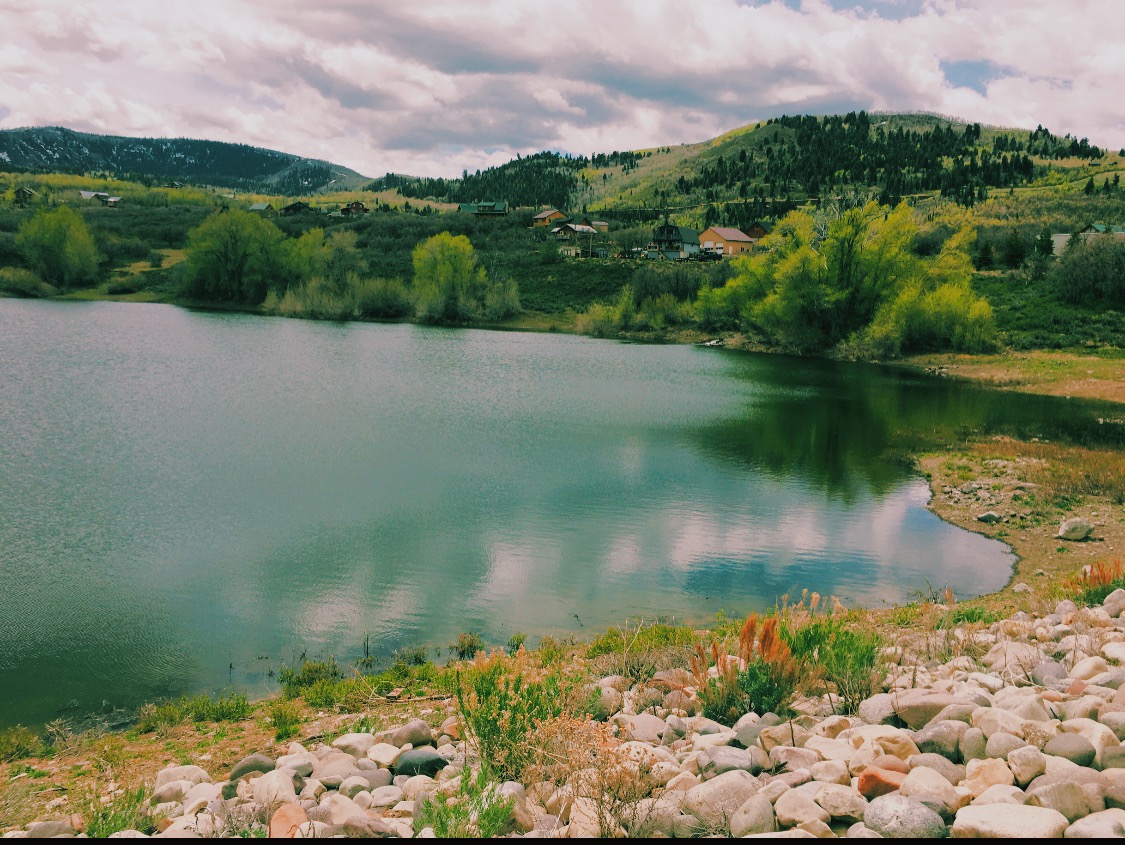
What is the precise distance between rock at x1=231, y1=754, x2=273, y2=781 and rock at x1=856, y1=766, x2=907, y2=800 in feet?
17.8

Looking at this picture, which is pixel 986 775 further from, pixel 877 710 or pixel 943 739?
pixel 877 710

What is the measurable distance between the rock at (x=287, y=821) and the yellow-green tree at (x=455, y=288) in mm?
85968

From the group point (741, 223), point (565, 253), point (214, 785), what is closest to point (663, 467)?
point (214, 785)

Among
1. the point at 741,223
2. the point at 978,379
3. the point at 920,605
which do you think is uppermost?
the point at 741,223

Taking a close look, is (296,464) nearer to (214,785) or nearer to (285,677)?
(285,677)

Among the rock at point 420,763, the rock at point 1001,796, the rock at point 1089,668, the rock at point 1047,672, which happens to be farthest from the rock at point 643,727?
the rock at point 1089,668

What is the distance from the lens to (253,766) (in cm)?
734

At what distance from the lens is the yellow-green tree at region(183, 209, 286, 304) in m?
95.2

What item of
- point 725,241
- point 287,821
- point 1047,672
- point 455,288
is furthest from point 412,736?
point 725,241

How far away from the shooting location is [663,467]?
1006 inches

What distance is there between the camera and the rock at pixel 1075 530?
18594 mm

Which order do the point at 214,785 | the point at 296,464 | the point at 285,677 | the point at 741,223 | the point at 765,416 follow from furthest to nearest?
1. the point at 741,223
2. the point at 765,416
3. the point at 296,464
4. the point at 285,677
5. the point at 214,785

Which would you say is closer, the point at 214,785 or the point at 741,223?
the point at 214,785

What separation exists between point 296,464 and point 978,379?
47063 mm
